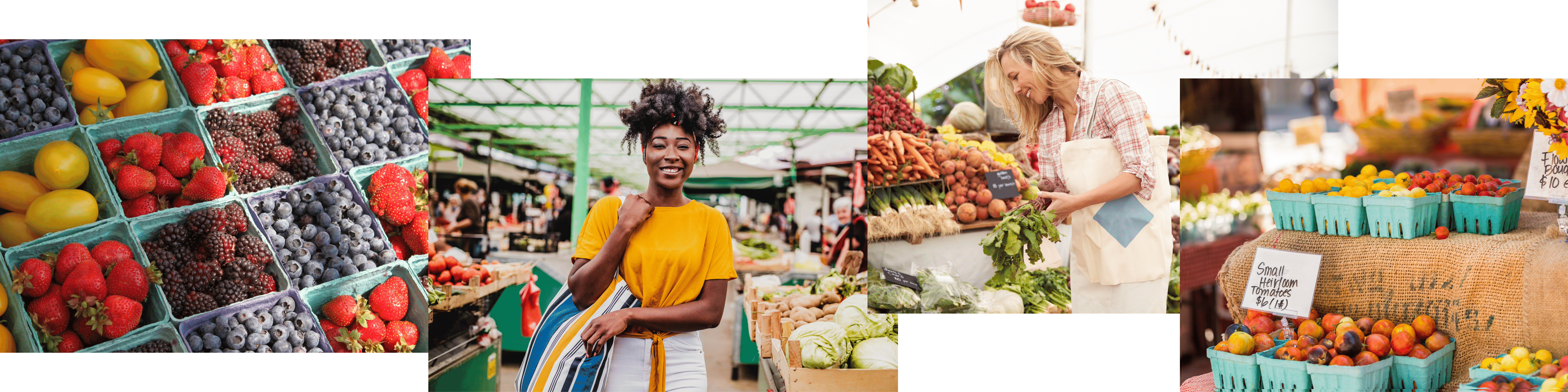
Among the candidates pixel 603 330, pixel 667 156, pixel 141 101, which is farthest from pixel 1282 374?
pixel 141 101

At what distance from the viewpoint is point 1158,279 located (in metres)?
3.89

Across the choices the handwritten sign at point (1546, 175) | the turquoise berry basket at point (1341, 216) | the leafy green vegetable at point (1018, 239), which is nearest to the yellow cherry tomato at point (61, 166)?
the leafy green vegetable at point (1018, 239)

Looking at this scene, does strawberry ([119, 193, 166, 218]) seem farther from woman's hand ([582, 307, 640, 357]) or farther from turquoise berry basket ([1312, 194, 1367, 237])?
turquoise berry basket ([1312, 194, 1367, 237])

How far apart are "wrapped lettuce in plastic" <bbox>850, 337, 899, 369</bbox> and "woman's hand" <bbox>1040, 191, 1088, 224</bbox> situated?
0.96m

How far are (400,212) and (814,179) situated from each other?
1.93 m

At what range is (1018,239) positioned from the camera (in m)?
3.87

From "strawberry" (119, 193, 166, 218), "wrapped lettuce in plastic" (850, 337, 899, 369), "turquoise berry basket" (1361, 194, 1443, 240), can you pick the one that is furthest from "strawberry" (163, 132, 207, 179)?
"turquoise berry basket" (1361, 194, 1443, 240)

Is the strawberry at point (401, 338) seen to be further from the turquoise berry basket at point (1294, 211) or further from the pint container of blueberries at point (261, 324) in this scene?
the turquoise berry basket at point (1294, 211)

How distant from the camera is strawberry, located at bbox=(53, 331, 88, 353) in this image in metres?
3.71

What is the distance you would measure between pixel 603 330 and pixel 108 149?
2.34 m

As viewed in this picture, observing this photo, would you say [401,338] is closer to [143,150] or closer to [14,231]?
[143,150]

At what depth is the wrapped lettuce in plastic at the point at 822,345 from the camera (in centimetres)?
375

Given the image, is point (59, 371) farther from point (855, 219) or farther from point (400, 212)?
point (855, 219)

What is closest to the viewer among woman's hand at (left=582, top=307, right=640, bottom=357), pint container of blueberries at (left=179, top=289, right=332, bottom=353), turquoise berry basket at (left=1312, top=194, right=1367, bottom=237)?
turquoise berry basket at (left=1312, top=194, right=1367, bottom=237)
